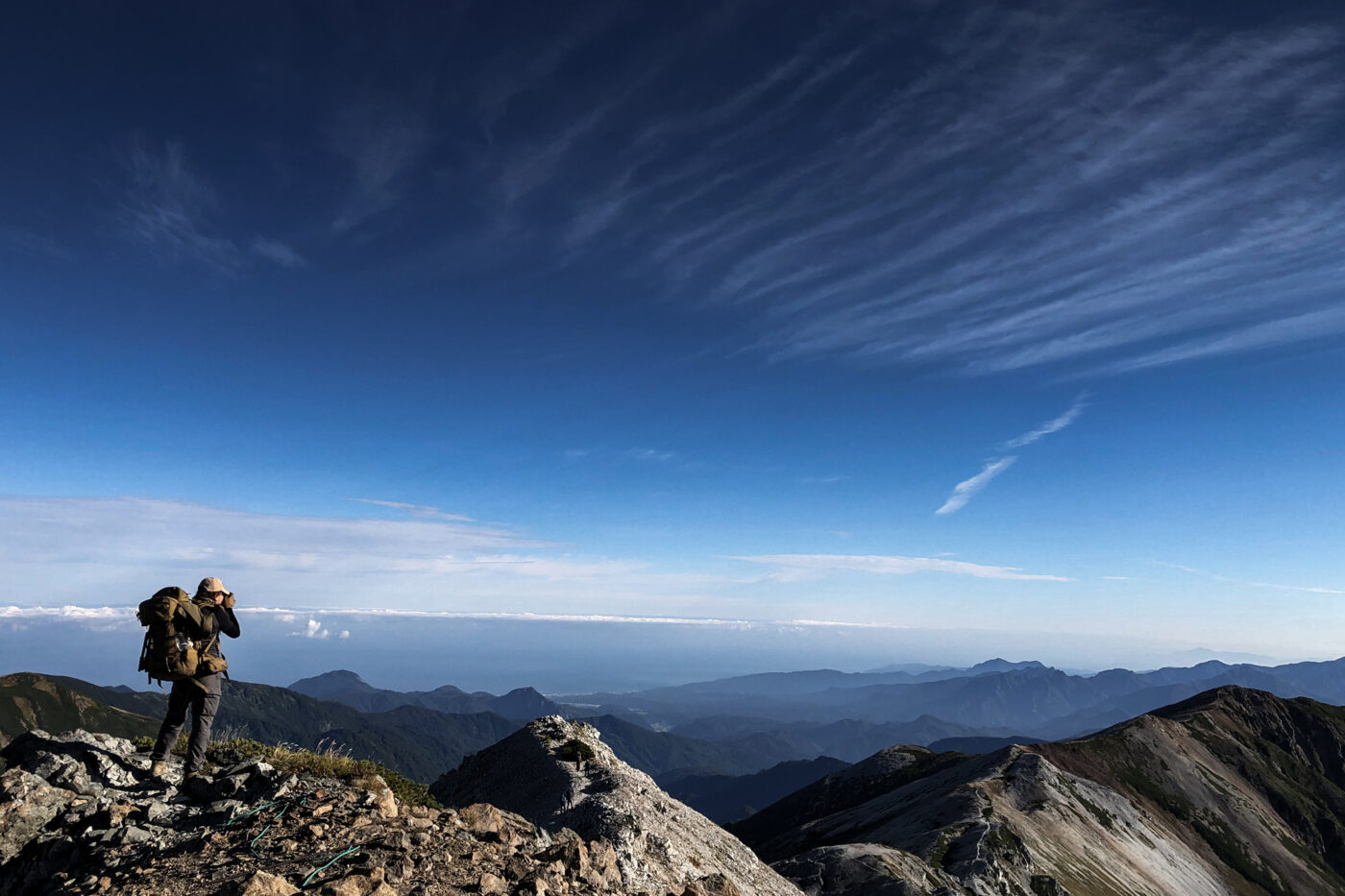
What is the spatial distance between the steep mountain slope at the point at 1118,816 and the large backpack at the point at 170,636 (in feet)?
198

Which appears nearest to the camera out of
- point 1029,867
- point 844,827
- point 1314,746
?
point 1029,867

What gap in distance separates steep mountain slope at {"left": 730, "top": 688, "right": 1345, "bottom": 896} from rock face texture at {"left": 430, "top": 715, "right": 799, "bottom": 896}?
41338mm

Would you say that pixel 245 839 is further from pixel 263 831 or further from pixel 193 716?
pixel 193 716

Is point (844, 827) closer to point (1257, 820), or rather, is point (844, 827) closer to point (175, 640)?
point (1257, 820)

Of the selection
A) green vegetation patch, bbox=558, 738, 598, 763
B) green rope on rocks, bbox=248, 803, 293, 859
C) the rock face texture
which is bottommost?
the rock face texture

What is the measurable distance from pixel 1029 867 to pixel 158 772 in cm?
9080

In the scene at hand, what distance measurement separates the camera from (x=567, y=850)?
505 inches

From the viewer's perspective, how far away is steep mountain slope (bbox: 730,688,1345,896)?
7262 cm

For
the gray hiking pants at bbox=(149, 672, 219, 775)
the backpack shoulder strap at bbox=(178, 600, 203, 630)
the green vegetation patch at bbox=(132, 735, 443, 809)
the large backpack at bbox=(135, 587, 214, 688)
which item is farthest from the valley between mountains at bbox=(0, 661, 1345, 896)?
the backpack shoulder strap at bbox=(178, 600, 203, 630)

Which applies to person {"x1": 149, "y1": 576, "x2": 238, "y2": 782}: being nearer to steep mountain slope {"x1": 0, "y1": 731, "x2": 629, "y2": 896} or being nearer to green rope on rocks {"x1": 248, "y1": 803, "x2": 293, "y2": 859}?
steep mountain slope {"x1": 0, "y1": 731, "x2": 629, "y2": 896}

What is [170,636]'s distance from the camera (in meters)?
15.3

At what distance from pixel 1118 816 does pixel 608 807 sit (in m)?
129

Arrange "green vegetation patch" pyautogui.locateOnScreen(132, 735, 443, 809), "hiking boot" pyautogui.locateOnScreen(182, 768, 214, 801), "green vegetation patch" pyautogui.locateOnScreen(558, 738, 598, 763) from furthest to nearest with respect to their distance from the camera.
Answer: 1. "green vegetation patch" pyautogui.locateOnScreen(558, 738, 598, 763)
2. "green vegetation patch" pyautogui.locateOnScreen(132, 735, 443, 809)
3. "hiking boot" pyautogui.locateOnScreen(182, 768, 214, 801)

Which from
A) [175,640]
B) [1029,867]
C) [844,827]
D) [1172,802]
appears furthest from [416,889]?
[1172,802]
